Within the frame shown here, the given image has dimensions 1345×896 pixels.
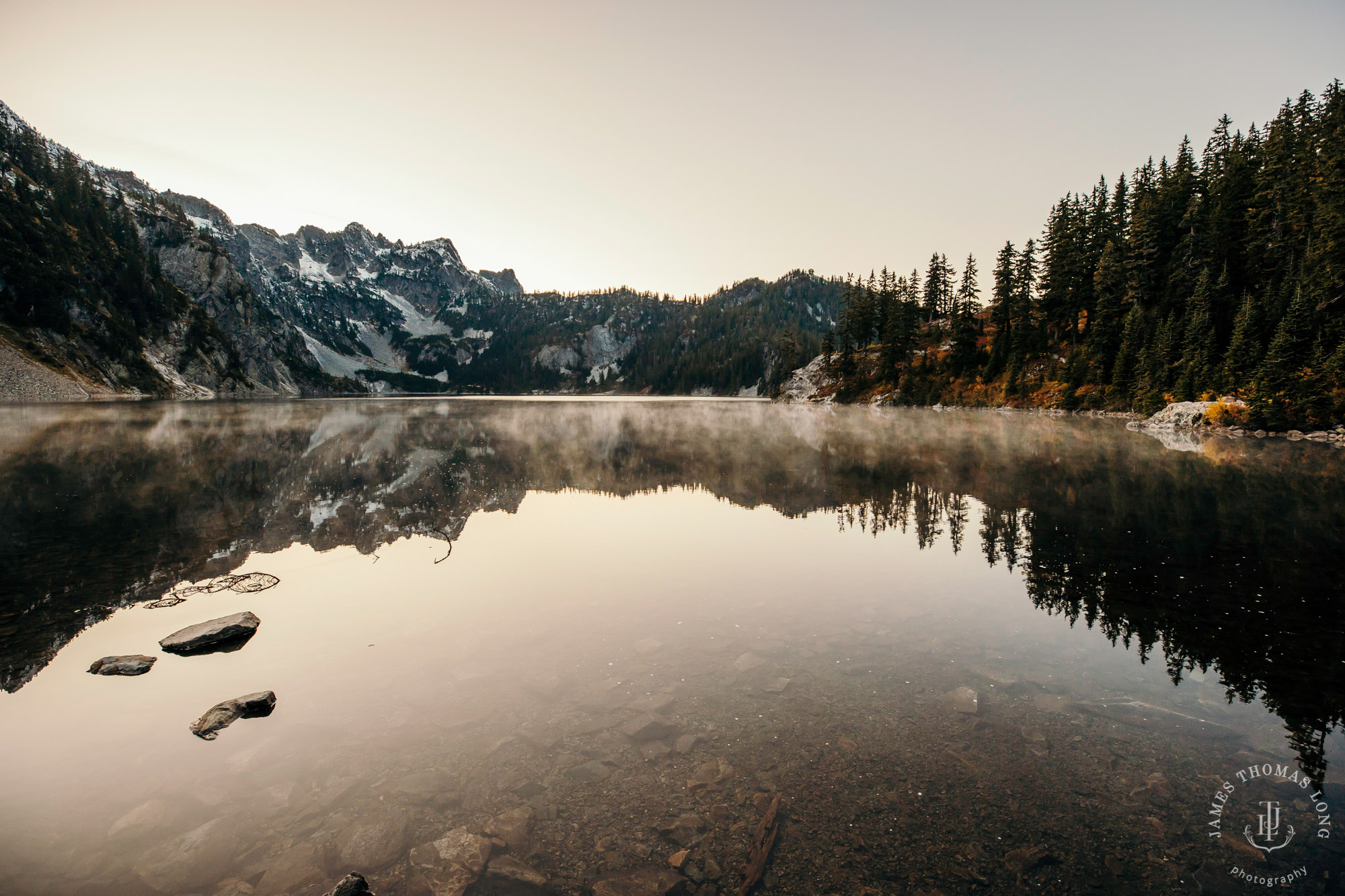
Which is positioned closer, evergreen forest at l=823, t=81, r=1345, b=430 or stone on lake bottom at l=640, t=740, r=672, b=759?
stone on lake bottom at l=640, t=740, r=672, b=759

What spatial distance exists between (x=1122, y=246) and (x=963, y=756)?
334ft

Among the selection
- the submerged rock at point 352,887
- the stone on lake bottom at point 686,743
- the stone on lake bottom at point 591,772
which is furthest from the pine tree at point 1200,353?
the submerged rock at point 352,887

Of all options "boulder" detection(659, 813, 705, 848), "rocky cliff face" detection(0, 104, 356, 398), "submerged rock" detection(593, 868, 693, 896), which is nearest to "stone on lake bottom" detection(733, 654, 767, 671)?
"boulder" detection(659, 813, 705, 848)

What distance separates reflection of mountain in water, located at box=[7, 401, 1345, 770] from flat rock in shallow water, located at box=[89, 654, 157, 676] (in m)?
0.90

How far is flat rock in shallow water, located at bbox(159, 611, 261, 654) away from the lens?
32.5 feet

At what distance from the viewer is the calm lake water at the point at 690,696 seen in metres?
5.33

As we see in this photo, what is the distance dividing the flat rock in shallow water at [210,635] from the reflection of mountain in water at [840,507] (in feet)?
5.77

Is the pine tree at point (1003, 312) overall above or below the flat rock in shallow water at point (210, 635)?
above

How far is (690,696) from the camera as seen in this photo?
8234 mm

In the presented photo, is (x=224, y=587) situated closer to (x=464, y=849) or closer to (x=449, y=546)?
(x=449, y=546)

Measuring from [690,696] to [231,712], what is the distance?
6.50 metres

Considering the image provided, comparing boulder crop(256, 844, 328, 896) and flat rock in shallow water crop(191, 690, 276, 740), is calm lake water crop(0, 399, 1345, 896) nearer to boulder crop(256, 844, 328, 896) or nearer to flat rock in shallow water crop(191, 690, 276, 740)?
boulder crop(256, 844, 328, 896)

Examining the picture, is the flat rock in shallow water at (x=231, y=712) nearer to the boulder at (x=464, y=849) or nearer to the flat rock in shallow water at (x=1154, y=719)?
the boulder at (x=464, y=849)

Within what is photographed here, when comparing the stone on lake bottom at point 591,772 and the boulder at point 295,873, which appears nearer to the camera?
the boulder at point 295,873
